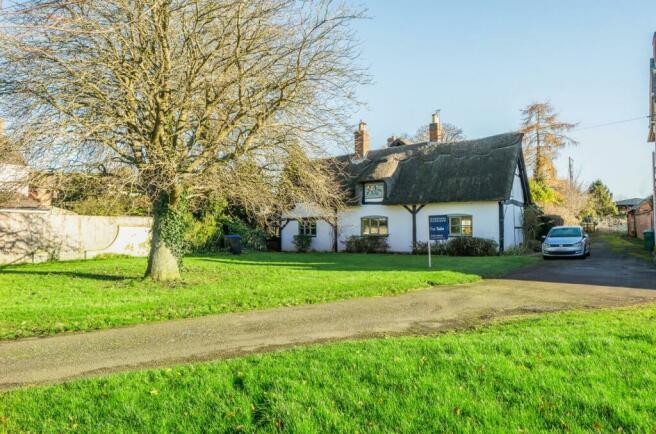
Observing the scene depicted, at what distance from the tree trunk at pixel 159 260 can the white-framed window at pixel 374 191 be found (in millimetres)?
17862

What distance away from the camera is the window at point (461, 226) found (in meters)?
26.1

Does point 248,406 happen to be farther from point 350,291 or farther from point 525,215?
point 525,215

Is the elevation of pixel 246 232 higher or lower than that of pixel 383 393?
higher

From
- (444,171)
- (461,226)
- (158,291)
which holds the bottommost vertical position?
(158,291)

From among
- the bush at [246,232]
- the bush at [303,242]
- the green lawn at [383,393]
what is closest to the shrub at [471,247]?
the bush at [303,242]

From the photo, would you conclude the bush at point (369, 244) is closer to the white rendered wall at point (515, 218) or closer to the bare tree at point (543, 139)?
the white rendered wall at point (515, 218)

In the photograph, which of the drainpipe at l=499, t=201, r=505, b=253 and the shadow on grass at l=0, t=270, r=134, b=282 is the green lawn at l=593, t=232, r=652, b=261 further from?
the shadow on grass at l=0, t=270, r=134, b=282

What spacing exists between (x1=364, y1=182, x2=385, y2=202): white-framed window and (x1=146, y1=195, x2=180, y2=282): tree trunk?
17.9m

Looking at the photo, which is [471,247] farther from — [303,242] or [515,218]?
[303,242]

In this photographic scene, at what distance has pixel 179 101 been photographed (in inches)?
455

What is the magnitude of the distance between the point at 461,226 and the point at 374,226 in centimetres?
579

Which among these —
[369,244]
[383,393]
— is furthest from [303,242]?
[383,393]

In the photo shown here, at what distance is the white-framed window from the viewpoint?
1152 inches

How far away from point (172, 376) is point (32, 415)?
53.0 inches
